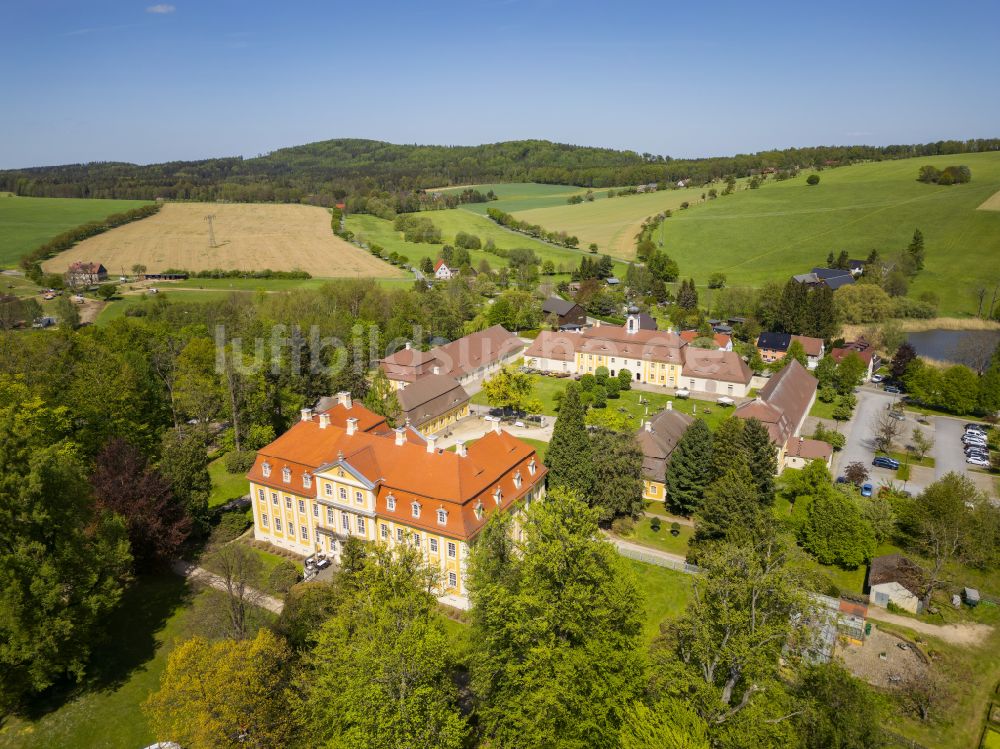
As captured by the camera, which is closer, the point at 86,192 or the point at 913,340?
the point at 913,340

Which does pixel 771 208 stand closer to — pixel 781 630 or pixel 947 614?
pixel 947 614

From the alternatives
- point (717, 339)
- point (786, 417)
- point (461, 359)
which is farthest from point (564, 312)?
point (786, 417)

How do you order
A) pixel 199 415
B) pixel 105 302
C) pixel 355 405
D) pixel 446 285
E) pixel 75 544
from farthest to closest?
pixel 446 285 → pixel 105 302 → pixel 199 415 → pixel 355 405 → pixel 75 544

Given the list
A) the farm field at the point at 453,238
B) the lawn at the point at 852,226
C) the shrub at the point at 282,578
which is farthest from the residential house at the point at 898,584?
the farm field at the point at 453,238

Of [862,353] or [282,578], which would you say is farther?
[862,353]

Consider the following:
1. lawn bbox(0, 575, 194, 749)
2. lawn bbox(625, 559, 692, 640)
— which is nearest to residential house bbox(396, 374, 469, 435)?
lawn bbox(0, 575, 194, 749)

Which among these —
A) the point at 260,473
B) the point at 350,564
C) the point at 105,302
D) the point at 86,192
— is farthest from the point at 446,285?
the point at 86,192

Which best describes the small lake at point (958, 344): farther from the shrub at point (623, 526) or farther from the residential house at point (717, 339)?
the shrub at point (623, 526)

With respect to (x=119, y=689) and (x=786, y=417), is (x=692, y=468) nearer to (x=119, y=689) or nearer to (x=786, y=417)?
(x=786, y=417)
